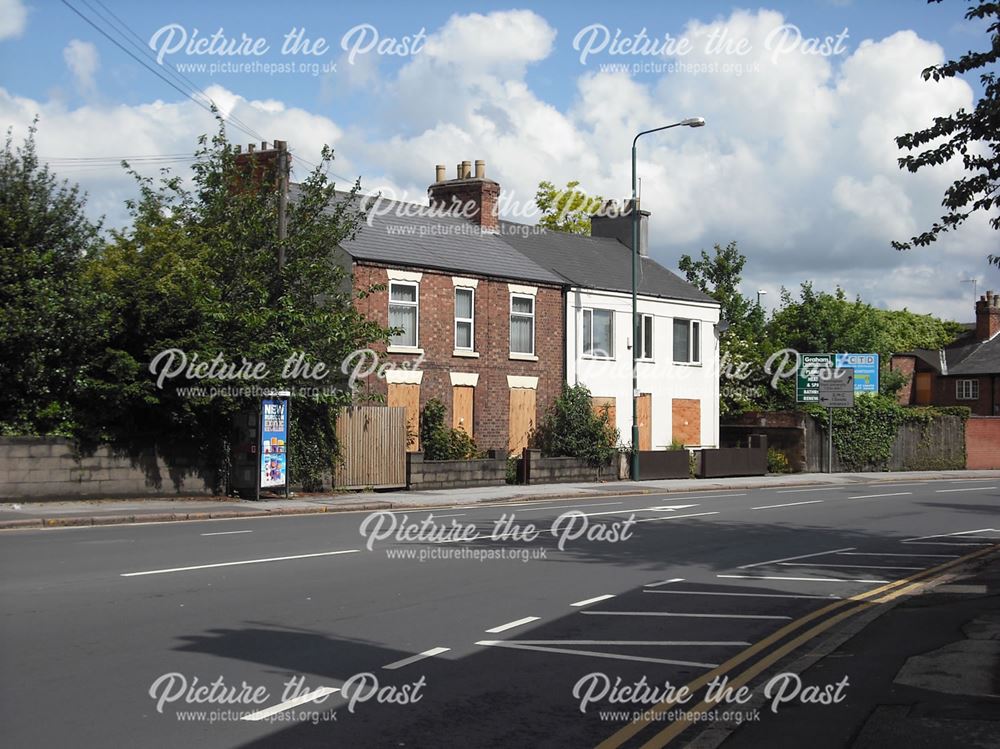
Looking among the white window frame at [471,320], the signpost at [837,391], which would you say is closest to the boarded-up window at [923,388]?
the signpost at [837,391]

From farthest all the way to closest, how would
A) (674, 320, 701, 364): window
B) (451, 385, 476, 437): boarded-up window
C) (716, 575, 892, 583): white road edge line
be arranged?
(674, 320, 701, 364): window < (451, 385, 476, 437): boarded-up window < (716, 575, 892, 583): white road edge line

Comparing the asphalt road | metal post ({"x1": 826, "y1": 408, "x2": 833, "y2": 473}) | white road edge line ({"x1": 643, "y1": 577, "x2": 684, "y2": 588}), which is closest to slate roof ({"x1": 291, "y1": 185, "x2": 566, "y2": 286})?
the asphalt road

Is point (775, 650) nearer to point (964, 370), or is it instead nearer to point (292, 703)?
point (292, 703)

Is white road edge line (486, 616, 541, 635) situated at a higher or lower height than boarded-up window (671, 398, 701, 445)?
lower

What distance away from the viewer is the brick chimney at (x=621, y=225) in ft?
148

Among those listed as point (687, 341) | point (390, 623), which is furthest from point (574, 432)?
point (390, 623)

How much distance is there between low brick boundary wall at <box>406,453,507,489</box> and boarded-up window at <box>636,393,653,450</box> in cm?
980

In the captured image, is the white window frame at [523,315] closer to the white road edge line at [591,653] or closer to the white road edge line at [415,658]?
the white road edge line at [591,653]

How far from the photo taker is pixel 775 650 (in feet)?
30.2

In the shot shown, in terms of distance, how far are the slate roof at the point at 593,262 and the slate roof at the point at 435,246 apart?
1.33 metres

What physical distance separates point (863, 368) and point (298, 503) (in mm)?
34406

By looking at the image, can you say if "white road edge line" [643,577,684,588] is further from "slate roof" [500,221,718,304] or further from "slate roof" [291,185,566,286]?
"slate roof" [500,221,718,304]

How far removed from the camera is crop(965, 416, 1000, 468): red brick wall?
172 feet

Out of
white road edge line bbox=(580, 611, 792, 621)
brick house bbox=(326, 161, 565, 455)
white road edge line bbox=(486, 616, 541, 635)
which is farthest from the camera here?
brick house bbox=(326, 161, 565, 455)
